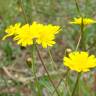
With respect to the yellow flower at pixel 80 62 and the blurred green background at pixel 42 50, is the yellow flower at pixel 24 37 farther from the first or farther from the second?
the blurred green background at pixel 42 50

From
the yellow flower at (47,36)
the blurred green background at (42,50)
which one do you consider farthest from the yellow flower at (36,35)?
the blurred green background at (42,50)

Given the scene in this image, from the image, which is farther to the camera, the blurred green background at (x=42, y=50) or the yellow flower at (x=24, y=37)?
the blurred green background at (x=42, y=50)

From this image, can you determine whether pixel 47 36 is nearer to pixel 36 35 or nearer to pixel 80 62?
pixel 36 35

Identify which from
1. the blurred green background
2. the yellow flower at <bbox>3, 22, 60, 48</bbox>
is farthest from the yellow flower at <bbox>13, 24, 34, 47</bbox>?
the blurred green background

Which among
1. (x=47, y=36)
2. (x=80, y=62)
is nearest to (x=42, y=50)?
(x=47, y=36)

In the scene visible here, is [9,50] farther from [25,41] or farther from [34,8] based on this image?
[25,41]

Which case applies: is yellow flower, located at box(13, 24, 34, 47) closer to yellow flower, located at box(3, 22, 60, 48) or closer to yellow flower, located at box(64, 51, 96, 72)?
yellow flower, located at box(3, 22, 60, 48)

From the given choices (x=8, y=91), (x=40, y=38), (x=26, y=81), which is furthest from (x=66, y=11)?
(x=40, y=38)
